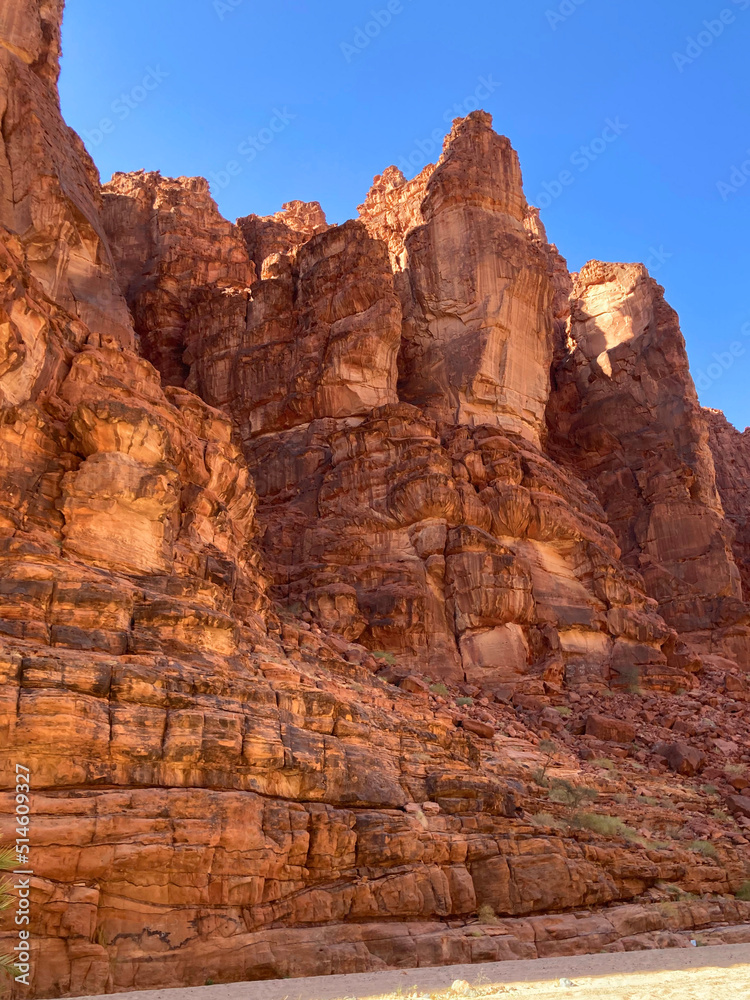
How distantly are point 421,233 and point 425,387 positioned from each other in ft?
29.9

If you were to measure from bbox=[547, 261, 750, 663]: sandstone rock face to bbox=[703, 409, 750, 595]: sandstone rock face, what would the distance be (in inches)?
136

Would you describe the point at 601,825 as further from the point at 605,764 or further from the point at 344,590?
the point at 344,590

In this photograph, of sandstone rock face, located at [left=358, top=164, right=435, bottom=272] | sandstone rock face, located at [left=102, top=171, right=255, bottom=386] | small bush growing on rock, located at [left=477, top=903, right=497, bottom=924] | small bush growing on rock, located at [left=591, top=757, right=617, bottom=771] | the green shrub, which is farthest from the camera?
sandstone rock face, located at [left=358, top=164, right=435, bottom=272]

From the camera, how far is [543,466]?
3919 centimetres

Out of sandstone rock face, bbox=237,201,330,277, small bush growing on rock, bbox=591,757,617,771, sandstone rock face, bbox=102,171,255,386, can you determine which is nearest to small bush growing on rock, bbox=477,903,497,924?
small bush growing on rock, bbox=591,757,617,771

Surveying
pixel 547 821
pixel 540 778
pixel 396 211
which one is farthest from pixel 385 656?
pixel 396 211

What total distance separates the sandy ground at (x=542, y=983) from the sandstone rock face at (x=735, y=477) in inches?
1598

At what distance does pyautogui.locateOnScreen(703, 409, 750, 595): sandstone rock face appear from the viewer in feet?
176

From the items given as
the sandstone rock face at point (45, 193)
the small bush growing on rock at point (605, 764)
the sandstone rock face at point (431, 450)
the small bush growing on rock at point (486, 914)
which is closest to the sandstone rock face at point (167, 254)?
the sandstone rock face at point (431, 450)

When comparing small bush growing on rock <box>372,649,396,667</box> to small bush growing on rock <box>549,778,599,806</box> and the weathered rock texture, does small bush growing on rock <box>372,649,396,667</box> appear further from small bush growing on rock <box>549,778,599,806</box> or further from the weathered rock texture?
small bush growing on rock <box>549,778,599,806</box>

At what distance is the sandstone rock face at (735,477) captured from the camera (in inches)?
2113

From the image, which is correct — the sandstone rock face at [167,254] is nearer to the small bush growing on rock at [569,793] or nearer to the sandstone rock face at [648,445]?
the sandstone rock face at [648,445]

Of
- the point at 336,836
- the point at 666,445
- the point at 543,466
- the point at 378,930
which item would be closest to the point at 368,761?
the point at 336,836

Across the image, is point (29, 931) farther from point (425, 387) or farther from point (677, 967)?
point (425, 387)
